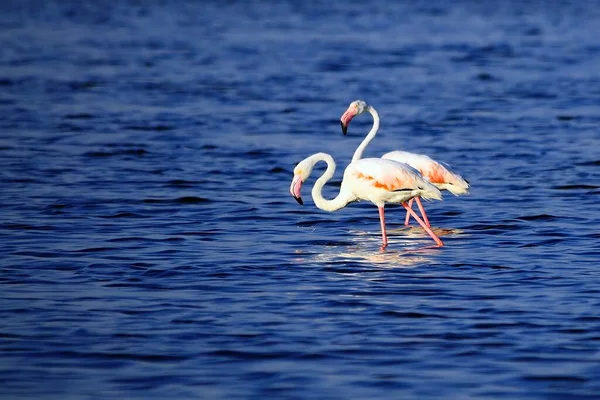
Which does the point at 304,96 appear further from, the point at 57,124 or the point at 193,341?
the point at 193,341

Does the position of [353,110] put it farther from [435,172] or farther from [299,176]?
[299,176]

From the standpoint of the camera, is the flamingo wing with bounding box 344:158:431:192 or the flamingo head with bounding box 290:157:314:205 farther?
the flamingo head with bounding box 290:157:314:205

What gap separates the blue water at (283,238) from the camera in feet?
23.4

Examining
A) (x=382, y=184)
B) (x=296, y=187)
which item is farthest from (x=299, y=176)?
(x=382, y=184)

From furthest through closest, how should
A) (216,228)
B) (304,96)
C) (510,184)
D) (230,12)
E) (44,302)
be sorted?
(230,12)
(304,96)
(510,184)
(216,228)
(44,302)

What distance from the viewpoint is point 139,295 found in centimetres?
877

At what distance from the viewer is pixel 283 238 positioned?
11086 mm

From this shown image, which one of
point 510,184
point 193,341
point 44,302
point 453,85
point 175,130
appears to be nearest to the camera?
point 193,341

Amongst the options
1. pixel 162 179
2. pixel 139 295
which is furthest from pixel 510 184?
pixel 139 295

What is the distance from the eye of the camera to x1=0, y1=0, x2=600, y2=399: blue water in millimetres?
7133

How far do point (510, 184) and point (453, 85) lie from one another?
963 centimetres

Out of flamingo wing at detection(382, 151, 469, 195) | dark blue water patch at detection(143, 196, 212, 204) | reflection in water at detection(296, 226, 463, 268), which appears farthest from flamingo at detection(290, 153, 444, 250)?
dark blue water patch at detection(143, 196, 212, 204)

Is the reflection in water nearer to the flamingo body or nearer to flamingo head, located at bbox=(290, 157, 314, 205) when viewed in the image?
the flamingo body

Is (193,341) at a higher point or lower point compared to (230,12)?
lower
